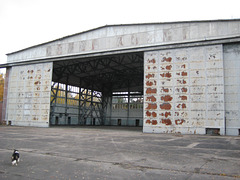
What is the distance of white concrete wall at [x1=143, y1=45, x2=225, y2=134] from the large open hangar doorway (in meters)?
11.9

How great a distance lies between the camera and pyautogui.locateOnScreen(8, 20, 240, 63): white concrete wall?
1938 centimetres

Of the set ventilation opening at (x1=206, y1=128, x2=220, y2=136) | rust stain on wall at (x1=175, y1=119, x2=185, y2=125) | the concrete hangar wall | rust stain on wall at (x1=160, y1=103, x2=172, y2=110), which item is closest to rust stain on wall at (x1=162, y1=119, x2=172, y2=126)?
the concrete hangar wall

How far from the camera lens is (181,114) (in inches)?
767

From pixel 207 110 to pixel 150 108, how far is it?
5.17 metres

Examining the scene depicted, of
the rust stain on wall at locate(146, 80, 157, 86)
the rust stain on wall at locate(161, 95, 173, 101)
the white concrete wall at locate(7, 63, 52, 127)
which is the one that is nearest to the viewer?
the rust stain on wall at locate(161, 95, 173, 101)

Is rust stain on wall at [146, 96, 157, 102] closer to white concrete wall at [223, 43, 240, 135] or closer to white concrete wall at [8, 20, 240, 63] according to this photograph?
white concrete wall at [8, 20, 240, 63]

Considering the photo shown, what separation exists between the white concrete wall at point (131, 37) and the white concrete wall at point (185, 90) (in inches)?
50.0

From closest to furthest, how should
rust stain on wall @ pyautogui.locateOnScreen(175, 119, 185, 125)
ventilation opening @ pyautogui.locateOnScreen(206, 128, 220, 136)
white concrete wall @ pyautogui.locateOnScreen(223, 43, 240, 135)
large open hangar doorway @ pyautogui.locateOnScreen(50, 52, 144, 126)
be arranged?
white concrete wall @ pyautogui.locateOnScreen(223, 43, 240, 135) < ventilation opening @ pyautogui.locateOnScreen(206, 128, 220, 136) < rust stain on wall @ pyautogui.locateOnScreen(175, 119, 185, 125) < large open hangar doorway @ pyautogui.locateOnScreen(50, 52, 144, 126)

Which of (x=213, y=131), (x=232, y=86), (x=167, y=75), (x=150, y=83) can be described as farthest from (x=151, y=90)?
(x=232, y=86)

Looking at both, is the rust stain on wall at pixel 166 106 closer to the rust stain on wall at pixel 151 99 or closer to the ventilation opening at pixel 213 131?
the rust stain on wall at pixel 151 99

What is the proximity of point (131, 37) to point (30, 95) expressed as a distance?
15629 mm

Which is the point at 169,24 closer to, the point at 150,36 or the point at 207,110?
the point at 150,36

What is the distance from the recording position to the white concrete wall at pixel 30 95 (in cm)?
2716

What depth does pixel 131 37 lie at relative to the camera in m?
22.8
